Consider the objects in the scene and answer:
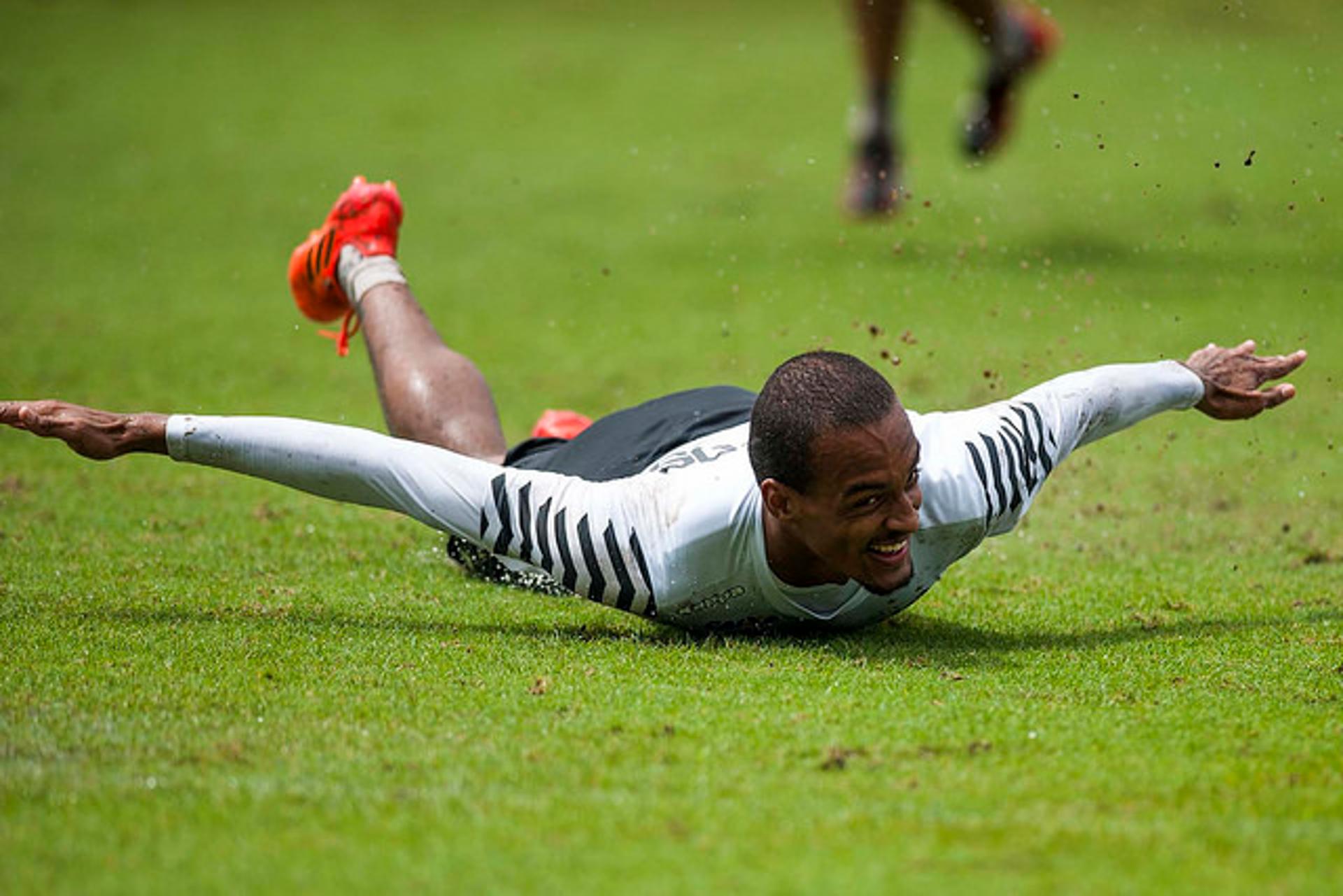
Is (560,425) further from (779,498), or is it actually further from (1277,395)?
(1277,395)

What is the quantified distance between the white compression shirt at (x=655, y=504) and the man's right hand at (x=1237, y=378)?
61cm

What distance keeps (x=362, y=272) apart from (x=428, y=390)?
0.75m

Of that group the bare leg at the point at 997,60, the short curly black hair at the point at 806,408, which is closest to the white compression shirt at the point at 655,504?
the short curly black hair at the point at 806,408

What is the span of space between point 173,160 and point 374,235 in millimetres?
8751

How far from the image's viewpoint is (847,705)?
396 centimetres

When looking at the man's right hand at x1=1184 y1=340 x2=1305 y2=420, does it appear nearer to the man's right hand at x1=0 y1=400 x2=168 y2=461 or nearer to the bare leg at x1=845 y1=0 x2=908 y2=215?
the man's right hand at x1=0 y1=400 x2=168 y2=461

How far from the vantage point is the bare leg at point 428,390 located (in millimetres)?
5621

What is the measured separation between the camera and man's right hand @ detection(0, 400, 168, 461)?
4602 millimetres

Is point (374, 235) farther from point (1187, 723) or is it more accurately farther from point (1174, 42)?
point (1174, 42)

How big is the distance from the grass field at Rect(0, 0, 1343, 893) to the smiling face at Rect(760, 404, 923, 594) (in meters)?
0.27

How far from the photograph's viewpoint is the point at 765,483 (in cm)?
428

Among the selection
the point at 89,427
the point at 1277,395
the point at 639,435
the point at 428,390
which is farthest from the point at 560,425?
the point at 1277,395

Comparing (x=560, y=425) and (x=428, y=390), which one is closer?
(x=428, y=390)

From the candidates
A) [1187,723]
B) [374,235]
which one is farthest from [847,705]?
[374,235]
